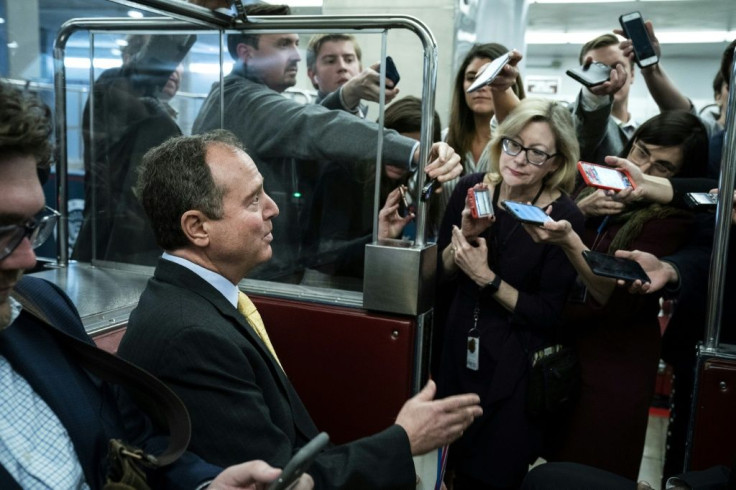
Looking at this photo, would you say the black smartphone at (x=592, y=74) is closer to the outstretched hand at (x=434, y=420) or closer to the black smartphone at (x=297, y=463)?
the outstretched hand at (x=434, y=420)

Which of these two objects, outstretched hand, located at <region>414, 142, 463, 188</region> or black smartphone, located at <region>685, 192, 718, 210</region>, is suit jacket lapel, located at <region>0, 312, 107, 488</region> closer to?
outstretched hand, located at <region>414, 142, 463, 188</region>

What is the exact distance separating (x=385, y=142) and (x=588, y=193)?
0.83 metres

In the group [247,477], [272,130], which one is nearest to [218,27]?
[272,130]

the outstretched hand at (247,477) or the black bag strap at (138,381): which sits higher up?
the black bag strap at (138,381)

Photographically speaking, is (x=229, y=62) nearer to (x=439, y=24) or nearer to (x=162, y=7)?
(x=162, y=7)

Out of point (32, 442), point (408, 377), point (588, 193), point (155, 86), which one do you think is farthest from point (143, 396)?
point (588, 193)

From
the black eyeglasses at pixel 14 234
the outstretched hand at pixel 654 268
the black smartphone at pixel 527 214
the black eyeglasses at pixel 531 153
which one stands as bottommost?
the outstretched hand at pixel 654 268

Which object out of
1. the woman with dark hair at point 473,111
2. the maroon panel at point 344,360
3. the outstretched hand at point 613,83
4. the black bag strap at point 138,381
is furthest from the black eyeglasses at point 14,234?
the outstretched hand at point 613,83

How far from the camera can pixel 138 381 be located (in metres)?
1.11

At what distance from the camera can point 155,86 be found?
2.44 metres

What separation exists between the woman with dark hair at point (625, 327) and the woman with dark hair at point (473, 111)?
0.73 metres

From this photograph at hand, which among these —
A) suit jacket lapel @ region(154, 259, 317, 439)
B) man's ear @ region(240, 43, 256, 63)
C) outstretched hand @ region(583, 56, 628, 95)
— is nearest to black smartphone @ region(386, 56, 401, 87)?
man's ear @ region(240, 43, 256, 63)

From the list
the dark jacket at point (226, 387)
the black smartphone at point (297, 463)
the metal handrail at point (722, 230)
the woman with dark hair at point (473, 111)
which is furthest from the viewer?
the woman with dark hair at point (473, 111)

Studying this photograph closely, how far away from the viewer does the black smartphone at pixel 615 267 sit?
1763 millimetres
